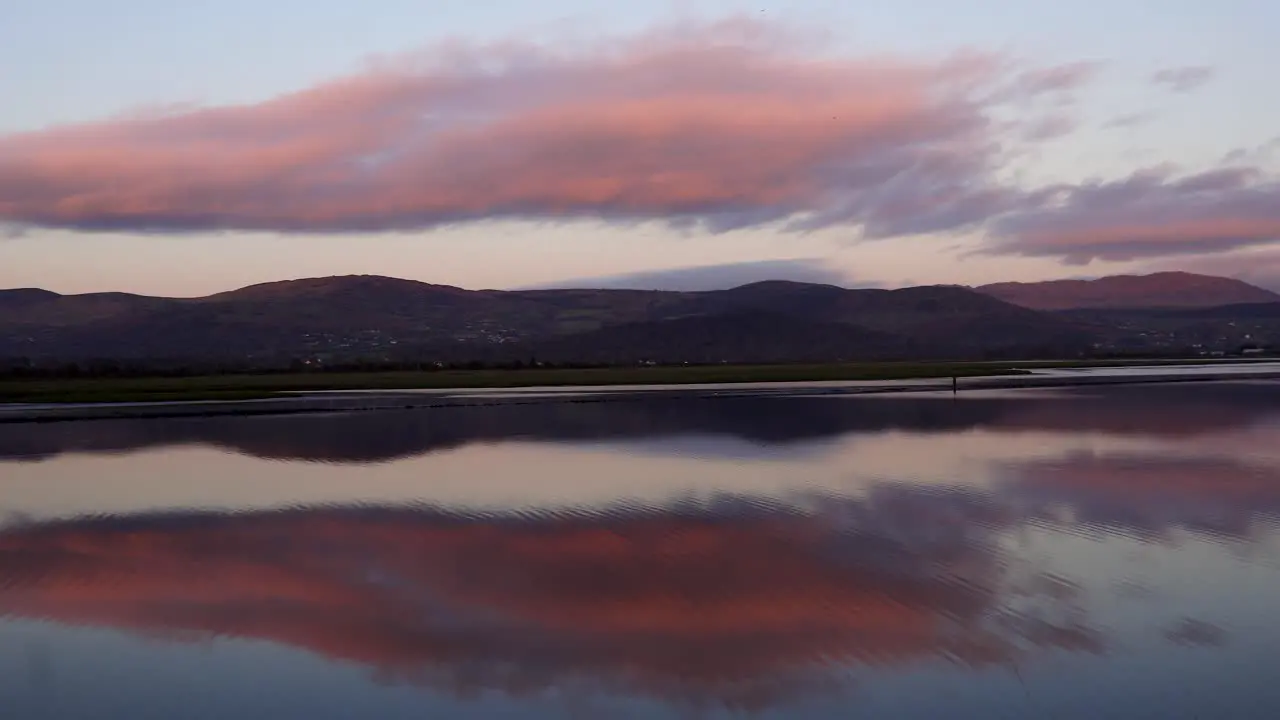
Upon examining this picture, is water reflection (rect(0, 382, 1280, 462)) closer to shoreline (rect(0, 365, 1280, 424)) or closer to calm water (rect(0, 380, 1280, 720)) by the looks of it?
shoreline (rect(0, 365, 1280, 424))

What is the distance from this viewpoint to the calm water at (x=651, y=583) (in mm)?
9281

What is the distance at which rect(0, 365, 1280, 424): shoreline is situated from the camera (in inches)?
1709

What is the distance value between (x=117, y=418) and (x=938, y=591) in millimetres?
36576

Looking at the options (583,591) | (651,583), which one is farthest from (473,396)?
(583,591)

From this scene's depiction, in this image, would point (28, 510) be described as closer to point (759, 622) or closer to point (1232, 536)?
point (759, 622)

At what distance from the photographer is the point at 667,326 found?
628ft

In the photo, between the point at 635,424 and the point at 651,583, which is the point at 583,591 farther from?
the point at 635,424

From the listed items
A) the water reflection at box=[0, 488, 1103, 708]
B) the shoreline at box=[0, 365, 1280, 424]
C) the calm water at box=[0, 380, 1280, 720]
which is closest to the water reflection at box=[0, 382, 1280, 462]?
the shoreline at box=[0, 365, 1280, 424]

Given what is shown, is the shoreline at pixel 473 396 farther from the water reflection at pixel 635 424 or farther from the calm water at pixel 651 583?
the calm water at pixel 651 583

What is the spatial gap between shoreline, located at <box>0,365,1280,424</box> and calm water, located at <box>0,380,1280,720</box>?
57.0 feet

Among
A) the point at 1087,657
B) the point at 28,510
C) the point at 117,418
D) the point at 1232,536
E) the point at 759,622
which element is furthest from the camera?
the point at 117,418

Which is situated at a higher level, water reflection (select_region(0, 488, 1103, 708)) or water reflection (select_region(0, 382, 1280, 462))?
water reflection (select_region(0, 382, 1280, 462))

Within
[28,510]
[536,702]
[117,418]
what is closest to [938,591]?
[536,702]

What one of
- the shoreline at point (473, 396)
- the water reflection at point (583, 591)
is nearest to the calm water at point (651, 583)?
the water reflection at point (583, 591)
